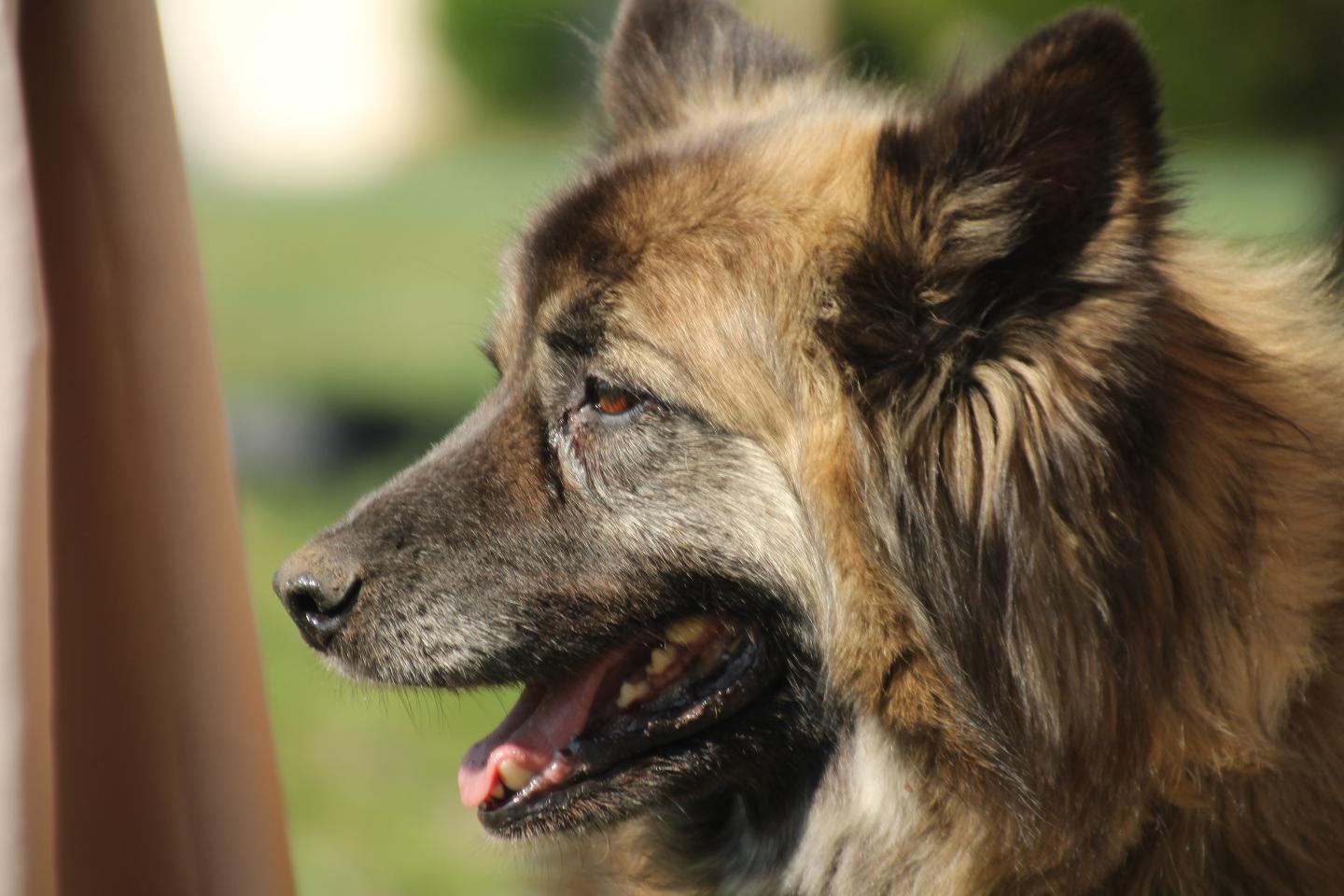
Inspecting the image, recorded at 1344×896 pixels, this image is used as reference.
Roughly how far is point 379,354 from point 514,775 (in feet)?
25.6

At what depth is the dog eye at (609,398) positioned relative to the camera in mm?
2184

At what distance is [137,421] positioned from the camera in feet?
6.15

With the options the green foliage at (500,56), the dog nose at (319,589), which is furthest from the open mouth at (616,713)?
the green foliage at (500,56)

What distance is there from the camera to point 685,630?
2.16m

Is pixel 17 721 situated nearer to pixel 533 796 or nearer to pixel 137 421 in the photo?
A: pixel 137 421

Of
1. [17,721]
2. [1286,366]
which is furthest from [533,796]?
[1286,366]

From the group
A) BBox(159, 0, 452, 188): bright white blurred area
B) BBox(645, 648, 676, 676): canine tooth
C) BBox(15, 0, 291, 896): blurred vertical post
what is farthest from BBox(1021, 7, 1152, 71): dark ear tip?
BBox(159, 0, 452, 188): bright white blurred area

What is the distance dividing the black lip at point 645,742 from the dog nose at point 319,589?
40cm

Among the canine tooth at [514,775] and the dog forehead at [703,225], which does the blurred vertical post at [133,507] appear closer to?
the canine tooth at [514,775]

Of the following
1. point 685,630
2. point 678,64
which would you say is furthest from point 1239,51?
point 685,630

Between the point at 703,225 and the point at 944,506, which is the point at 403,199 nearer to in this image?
the point at 703,225

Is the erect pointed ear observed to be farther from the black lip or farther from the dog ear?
the black lip

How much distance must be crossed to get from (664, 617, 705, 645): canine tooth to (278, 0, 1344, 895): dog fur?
4 centimetres

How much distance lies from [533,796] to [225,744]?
0.49 meters
